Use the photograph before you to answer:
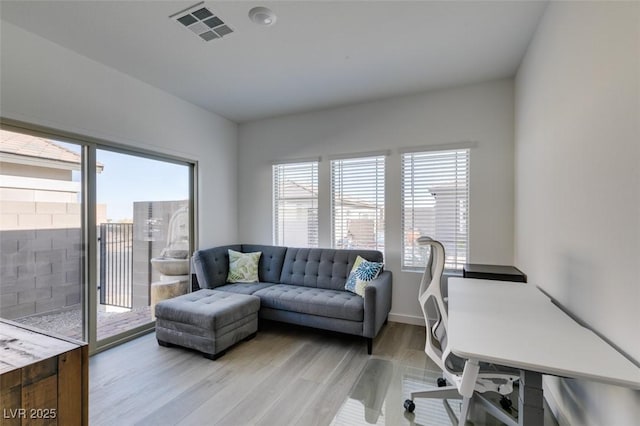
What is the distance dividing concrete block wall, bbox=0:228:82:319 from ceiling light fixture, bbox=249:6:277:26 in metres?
2.43

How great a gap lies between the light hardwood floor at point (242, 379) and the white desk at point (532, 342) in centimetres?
113

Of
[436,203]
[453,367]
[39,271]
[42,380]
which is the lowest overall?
[453,367]

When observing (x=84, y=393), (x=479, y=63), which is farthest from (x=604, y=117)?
(x=84, y=393)

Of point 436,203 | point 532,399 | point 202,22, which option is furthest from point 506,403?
point 202,22

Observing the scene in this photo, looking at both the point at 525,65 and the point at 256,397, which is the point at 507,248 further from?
the point at 256,397

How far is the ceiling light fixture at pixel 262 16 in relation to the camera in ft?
6.68

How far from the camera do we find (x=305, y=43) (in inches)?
96.2

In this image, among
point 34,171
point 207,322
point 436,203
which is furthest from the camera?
point 436,203

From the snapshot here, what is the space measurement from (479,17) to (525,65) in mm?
844

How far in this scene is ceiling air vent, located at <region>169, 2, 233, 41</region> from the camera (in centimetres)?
206

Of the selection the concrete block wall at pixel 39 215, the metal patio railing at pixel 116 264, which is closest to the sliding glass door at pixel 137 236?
the metal patio railing at pixel 116 264

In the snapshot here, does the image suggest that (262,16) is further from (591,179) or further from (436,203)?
(436,203)

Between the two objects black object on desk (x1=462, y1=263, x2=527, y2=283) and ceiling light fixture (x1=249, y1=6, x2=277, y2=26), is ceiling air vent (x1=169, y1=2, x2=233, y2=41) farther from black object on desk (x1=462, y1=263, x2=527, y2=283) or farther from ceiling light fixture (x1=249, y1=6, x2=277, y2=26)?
black object on desk (x1=462, y1=263, x2=527, y2=283)

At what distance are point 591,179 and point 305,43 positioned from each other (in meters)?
2.21
